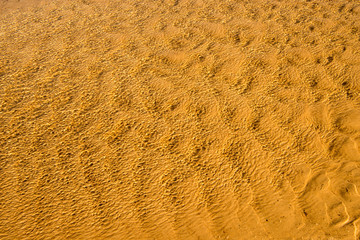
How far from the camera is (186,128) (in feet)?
5.88

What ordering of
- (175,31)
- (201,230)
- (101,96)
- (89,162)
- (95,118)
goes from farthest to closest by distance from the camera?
(175,31) → (101,96) → (95,118) → (89,162) → (201,230)

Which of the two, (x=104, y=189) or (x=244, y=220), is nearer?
(x=244, y=220)

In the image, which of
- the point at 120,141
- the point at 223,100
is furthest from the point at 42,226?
the point at 223,100

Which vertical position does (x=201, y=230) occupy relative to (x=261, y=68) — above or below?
below

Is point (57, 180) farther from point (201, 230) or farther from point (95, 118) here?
point (201, 230)

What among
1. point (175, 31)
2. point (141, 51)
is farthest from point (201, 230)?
point (175, 31)

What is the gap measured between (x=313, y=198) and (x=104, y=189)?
1.07 m

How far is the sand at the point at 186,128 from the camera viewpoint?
4.56 ft

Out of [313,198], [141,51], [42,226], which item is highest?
[141,51]

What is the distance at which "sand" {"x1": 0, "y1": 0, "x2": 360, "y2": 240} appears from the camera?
139 cm

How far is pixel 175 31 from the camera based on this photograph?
2.73m

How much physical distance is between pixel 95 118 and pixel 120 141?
0.29m

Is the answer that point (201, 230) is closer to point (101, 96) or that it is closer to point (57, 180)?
point (57, 180)

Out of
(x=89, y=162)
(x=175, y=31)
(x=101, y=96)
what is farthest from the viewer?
(x=175, y=31)
